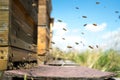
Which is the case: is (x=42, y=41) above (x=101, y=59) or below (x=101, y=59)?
above

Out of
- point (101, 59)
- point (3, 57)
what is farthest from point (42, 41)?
point (3, 57)

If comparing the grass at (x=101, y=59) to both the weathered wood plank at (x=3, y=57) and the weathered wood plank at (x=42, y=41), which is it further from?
the weathered wood plank at (x=3, y=57)

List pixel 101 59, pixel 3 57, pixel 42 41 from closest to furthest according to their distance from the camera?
pixel 3 57 → pixel 42 41 → pixel 101 59

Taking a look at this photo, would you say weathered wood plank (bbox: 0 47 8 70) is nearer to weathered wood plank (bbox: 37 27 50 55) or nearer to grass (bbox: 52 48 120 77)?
weathered wood plank (bbox: 37 27 50 55)

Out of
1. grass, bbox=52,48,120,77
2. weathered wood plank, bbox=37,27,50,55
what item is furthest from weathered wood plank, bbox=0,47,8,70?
grass, bbox=52,48,120,77

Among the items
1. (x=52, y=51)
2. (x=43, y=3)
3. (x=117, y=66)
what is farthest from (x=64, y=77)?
(x=52, y=51)

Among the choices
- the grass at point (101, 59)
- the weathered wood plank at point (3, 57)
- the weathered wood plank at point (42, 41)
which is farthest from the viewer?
the grass at point (101, 59)

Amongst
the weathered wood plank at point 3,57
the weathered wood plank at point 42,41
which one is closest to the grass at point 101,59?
the weathered wood plank at point 42,41

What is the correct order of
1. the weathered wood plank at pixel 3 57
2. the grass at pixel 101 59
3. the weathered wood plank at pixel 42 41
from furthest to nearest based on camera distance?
the grass at pixel 101 59 → the weathered wood plank at pixel 42 41 → the weathered wood plank at pixel 3 57

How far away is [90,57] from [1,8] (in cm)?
675

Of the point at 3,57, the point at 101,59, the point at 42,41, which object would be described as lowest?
the point at 101,59

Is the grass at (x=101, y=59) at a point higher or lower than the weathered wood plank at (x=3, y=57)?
lower

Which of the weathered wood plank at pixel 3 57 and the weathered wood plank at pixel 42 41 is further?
the weathered wood plank at pixel 42 41

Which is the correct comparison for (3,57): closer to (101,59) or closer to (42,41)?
(42,41)
